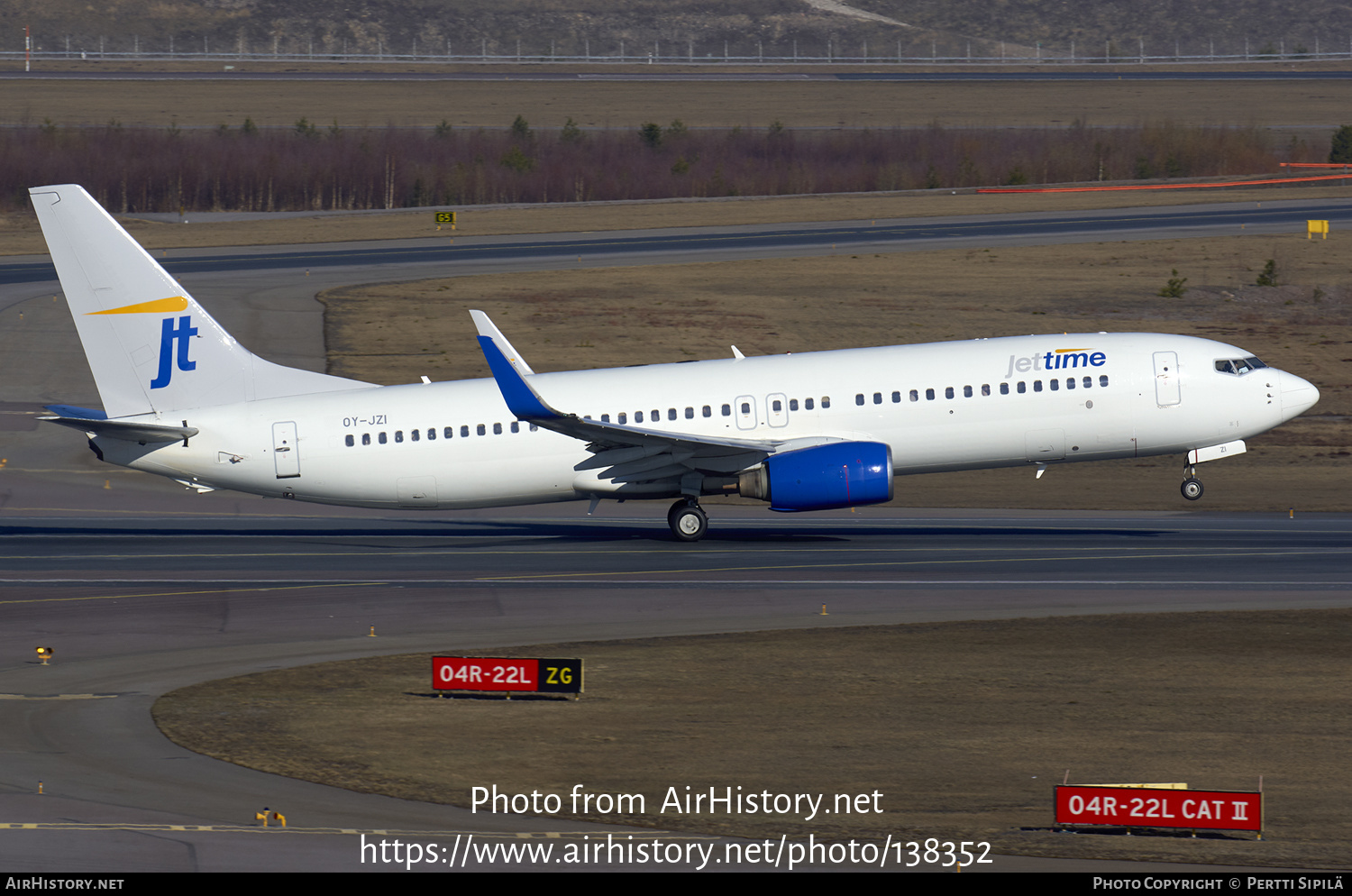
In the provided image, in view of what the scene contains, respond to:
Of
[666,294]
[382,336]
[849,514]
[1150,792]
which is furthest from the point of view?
[666,294]

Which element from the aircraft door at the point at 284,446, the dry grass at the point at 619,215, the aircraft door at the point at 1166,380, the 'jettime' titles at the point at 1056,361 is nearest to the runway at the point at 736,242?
the dry grass at the point at 619,215

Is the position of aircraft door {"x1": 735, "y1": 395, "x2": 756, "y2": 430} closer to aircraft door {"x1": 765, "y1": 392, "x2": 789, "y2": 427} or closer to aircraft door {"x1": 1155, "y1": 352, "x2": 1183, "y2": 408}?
aircraft door {"x1": 765, "y1": 392, "x2": 789, "y2": 427}

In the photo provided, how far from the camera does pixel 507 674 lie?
89.7 feet

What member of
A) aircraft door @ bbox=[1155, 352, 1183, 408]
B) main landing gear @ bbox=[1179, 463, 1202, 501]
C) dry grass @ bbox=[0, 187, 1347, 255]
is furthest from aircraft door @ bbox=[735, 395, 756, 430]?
dry grass @ bbox=[0, 187, 1347, 255]

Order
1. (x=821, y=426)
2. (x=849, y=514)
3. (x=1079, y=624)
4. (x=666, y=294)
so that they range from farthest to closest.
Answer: (x=666, y=294) → (x=849, y=514) → (x=821, y=426) → (x=1079, y=624)

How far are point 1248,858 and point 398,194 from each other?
104m

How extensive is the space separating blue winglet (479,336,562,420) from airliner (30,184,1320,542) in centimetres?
208

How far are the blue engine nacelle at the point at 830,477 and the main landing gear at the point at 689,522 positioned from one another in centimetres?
311

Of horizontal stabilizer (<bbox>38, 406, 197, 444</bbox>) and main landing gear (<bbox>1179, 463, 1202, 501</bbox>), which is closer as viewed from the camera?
horizontal stabilizer (<bbox>38, 406, 197, 444</bbox>)

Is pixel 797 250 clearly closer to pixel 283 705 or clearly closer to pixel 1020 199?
pixel 1020 199

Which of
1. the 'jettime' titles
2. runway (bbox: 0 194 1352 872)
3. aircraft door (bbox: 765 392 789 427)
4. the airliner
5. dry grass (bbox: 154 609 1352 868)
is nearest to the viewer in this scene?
runway (bbox: 0 194 1352 872)

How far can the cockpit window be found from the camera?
136 ft
